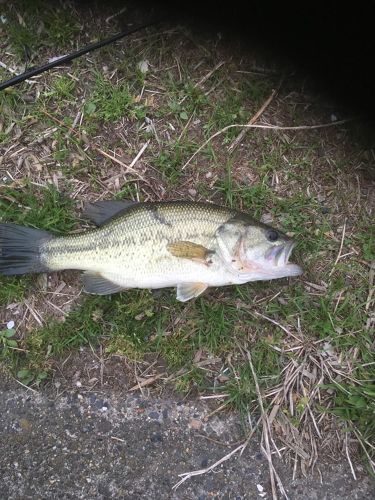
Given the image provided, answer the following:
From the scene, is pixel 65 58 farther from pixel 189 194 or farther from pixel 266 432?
pixel 266 432

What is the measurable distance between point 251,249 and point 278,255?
0.19 meters

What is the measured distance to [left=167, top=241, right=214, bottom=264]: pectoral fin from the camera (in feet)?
10.8

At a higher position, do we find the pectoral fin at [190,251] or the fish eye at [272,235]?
the fish eye at [272,235]

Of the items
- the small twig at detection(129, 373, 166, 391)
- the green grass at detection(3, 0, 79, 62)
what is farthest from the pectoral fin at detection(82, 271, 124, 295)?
the green grass at detection(3, 0, 79, 62)

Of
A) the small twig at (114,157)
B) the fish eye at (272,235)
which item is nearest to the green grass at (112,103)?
the small twig at (114,157)

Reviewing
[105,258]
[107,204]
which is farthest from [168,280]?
[107,204]

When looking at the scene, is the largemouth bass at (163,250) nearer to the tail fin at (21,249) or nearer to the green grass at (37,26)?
the tail fin at (21,249)

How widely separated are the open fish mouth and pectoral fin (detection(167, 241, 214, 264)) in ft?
1.35

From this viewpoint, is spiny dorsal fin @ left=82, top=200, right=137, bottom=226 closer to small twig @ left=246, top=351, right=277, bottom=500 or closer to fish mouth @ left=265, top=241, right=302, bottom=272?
fish mouth @ left=265, top=241, right=302, bottom=272

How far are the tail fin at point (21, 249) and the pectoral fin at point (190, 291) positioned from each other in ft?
3.33

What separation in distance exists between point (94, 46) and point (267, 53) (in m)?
1.30

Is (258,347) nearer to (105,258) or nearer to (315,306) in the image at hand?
(315,306)

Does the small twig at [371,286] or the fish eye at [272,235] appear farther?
the small twig at [371,286]

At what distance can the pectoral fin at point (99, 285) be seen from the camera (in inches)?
136
